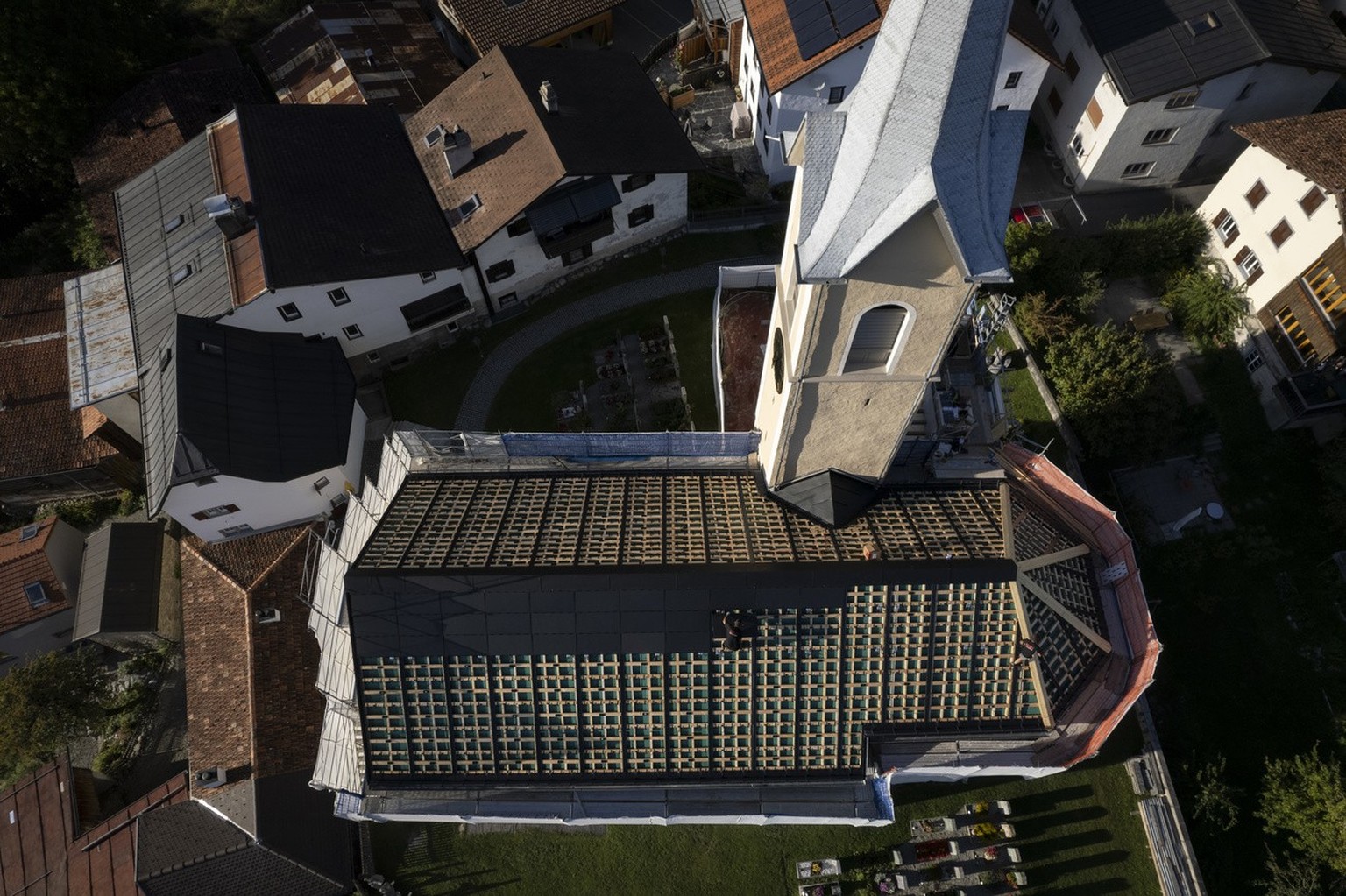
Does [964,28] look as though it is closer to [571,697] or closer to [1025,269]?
[571,697]

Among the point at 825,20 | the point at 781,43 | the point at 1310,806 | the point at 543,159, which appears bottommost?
the point at 1310,806

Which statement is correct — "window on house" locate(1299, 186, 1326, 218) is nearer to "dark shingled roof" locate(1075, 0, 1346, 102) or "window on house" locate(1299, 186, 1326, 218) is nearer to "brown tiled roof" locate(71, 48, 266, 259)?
"dark shingled roof" locate(1075, 0, 1346, 102)

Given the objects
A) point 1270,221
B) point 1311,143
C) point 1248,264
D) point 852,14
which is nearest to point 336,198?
point 852,14

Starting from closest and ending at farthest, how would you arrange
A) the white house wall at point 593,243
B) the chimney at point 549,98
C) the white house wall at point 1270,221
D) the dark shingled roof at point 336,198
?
the white house wall at point 1270,221, the dark shingled roof at point 336,198, the chimney at point 549,98, the white house wall at point 593,243

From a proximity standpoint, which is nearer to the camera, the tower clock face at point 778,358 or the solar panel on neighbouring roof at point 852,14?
the tower clock face at point 778,358

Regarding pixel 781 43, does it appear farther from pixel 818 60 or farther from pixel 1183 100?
pixel 1183 100

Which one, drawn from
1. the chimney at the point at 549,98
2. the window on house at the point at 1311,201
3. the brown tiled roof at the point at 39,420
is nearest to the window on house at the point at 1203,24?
the window on house at the point at 1311,201

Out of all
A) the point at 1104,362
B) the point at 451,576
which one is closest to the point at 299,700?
the point at 451,576

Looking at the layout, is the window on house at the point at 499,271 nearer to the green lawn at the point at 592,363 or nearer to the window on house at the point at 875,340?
the green lawn at the point at 592,363
